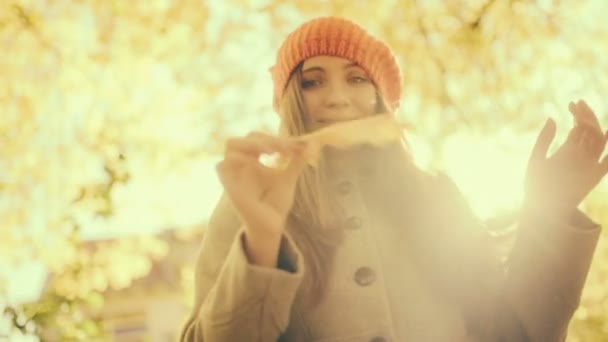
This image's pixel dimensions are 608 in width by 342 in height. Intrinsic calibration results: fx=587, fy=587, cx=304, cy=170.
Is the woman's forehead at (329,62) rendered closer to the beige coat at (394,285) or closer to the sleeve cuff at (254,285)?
the beige coat at (394,285)

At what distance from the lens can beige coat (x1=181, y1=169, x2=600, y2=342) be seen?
1017mm

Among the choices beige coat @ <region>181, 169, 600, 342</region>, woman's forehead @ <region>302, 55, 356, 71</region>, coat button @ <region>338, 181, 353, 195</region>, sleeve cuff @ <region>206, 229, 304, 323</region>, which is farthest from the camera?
woman's forehead @ <region>302, 55, 356, 71</region>

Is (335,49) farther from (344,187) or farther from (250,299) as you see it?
(250,299)

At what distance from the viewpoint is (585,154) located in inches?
41.4

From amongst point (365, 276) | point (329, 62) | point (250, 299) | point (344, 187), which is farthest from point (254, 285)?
point (329, 62)

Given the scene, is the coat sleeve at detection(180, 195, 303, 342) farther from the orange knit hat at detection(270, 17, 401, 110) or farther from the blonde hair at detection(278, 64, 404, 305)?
the orange knit hat at detection(270, 17, 401, 110)

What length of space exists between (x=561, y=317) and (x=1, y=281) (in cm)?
221

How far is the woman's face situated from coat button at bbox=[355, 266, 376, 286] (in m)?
0.31

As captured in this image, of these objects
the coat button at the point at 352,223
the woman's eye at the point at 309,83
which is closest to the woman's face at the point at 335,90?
the woman's eye at the point at 309,83

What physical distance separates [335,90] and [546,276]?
0.55m

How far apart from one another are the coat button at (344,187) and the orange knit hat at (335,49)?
26 cm

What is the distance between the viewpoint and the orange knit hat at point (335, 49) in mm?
1279

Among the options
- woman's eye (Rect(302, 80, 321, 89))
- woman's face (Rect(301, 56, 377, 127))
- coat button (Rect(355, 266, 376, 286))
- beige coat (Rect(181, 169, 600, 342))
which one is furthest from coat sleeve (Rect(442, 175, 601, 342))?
woman's eye (Rect(302, 80, 321, 89))

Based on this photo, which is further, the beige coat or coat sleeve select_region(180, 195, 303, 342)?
the beige coat
